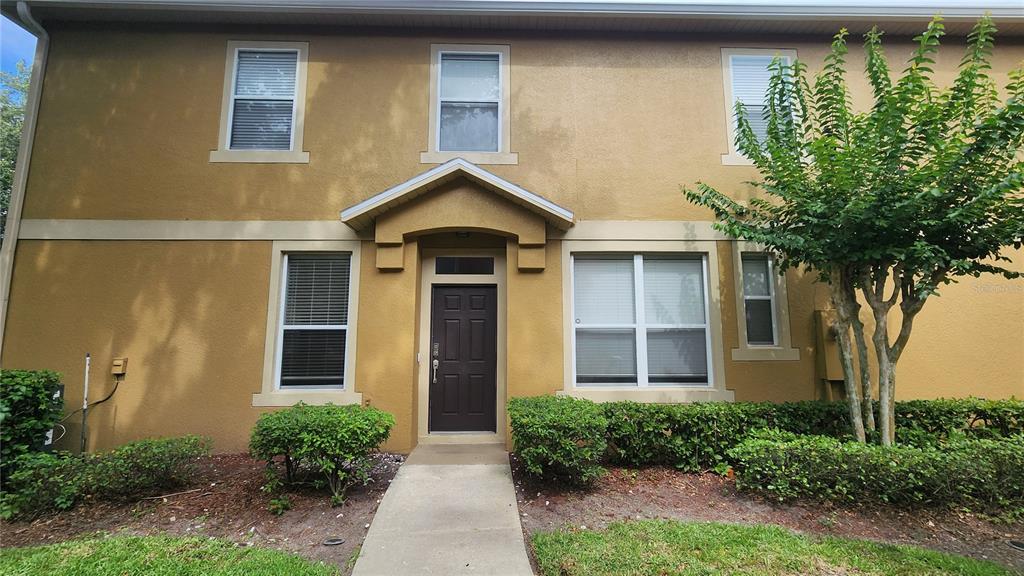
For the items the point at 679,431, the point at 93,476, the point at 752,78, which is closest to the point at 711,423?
the point at 679,431

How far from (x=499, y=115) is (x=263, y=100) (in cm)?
353

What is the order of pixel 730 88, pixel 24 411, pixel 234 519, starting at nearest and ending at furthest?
pixel 234 519
pixel 24 411
pixel 730 88

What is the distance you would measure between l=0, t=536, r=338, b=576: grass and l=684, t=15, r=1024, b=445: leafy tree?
5.67 metres

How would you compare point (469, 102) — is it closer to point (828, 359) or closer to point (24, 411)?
point (828, 359)

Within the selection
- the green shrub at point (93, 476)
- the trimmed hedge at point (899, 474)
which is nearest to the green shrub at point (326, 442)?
the green shrub at point (93, 476)

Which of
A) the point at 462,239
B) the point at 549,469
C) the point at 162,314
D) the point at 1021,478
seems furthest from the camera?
the point at 462,239

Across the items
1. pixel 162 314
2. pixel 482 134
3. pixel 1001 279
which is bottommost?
pixel 162 314

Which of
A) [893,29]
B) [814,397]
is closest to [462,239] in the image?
[814,397]

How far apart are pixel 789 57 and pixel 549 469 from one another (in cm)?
707

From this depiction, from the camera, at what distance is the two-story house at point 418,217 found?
599 cm

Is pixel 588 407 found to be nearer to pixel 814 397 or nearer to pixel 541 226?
pixel 541 226

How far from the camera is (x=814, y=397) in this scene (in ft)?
20.1

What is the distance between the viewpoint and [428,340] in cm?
633

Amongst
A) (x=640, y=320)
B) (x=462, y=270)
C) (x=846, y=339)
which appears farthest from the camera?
(x=462, y=270)
